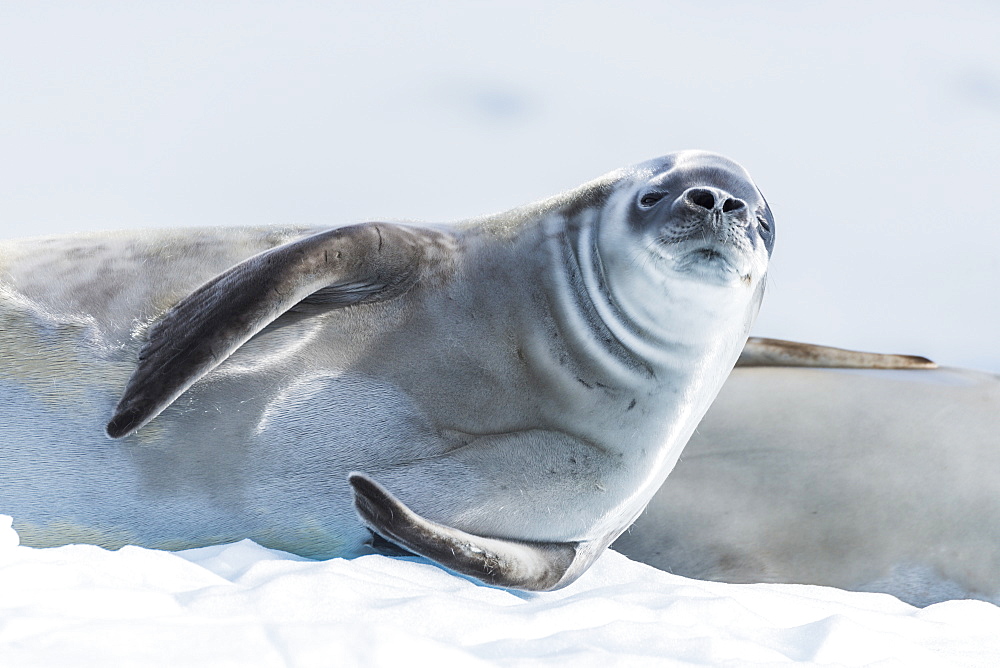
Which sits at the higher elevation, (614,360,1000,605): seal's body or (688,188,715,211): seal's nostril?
(688,188,715,211): seal's nostril

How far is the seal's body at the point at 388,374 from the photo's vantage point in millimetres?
3115

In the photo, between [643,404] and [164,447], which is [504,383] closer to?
[643,404]

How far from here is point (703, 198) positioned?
10.2ft

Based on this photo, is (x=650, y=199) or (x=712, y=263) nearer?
(x=712, y=263)

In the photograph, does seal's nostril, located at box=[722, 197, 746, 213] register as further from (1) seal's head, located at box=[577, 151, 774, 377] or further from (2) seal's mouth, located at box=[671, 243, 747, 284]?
(2) seal's mouth, located at box=[671, 243, 747, 284]

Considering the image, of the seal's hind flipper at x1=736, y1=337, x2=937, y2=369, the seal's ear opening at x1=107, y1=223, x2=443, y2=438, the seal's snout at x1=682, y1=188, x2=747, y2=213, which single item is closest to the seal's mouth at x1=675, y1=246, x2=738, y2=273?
the seal's snout at x1=682, y1=188, x2=747, y2=213

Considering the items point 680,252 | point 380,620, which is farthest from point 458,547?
point 680,252

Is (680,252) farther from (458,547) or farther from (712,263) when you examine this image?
(458,547)

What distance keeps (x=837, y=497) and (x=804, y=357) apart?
82cm

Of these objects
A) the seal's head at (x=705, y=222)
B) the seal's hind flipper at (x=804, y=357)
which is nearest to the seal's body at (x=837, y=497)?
the seal's hind flipper at (x=804, y=357)

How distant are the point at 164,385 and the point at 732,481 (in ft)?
8.37

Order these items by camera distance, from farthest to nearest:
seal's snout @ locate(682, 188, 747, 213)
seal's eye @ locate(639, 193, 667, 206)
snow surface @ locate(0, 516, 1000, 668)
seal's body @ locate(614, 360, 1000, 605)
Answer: seal's body @ locate(614, 360, 1000, 605) → seal's eye @ locate(639, 193, 667, 206) → seal's snout @ locate(682, 188, 747, 213) → snow surface @ locate(0, 516, 1000, 668)

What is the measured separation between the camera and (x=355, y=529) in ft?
10.6

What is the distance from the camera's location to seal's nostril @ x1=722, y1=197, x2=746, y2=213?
10.2ft
